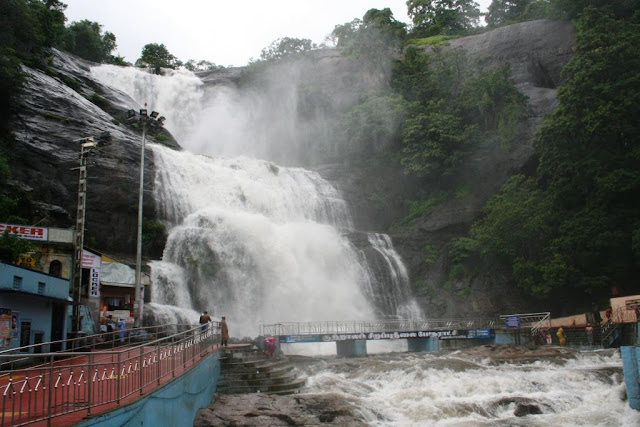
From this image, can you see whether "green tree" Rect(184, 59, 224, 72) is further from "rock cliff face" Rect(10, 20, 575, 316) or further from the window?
the window

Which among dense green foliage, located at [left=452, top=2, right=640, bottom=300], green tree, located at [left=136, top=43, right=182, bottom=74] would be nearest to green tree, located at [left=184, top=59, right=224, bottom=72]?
green tree, located at [left=136, top=43, right=182, bottom=74]

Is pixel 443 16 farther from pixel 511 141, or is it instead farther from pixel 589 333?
pixel 589 333

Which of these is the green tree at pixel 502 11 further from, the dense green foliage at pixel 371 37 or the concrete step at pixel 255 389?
the concrete step at pixel 255 389

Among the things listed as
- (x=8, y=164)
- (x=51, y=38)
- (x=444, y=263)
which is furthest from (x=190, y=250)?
(x=51, y=38)

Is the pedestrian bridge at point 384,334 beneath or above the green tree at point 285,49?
beneath

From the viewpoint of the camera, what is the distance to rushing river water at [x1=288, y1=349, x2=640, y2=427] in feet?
48.0

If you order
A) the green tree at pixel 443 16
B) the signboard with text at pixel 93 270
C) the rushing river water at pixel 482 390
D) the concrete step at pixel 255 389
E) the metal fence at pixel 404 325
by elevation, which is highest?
the green tree at pixel 443 16

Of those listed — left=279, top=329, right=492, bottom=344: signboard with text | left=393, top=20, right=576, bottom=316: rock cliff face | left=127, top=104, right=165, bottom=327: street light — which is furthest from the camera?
left=393, top=20, right=576, bottom=316: rock cliff face

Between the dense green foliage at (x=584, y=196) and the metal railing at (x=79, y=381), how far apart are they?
30.2 meters

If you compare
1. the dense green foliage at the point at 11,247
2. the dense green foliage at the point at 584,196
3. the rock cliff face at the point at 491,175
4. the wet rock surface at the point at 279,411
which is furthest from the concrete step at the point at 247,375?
the dense green foliage at the point at 584,196

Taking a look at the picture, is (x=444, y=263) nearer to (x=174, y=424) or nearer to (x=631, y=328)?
(x=631, y=328)

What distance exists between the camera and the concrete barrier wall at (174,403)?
26.8ft

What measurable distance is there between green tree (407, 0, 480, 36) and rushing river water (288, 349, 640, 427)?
6612cm

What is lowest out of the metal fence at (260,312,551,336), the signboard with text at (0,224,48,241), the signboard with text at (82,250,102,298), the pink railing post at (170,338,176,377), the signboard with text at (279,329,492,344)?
the signboard with text at (279,329,492,344)
